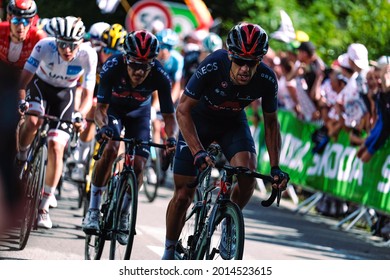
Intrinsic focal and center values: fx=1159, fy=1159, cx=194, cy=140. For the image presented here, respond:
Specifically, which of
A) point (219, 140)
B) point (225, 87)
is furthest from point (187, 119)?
point (219, 140)

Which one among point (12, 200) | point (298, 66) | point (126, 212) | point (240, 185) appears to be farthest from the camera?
point (298, 66)

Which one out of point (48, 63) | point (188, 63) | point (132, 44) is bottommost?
point (188, 63)

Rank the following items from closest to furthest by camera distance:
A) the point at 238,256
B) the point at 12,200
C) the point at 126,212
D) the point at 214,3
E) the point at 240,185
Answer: the point at 12,200 → the point at 238,256 → the point at 240,185 → the point at 126,212 → the point at 214,3

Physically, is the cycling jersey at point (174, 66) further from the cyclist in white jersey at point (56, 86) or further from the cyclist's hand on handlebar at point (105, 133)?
the cyclist's hand on handlebar at point (105, 133)

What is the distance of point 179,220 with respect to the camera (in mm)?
7340

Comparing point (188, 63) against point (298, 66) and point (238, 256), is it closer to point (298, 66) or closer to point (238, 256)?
point (298, 66)

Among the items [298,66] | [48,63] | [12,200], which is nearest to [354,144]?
[298,66]

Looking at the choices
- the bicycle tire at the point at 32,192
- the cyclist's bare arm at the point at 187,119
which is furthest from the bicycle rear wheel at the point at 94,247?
the cyclist's bare arm at the point at 187,119

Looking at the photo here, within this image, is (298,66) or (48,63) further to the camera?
(298,66)

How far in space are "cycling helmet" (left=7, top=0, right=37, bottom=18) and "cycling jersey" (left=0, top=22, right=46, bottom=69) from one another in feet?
0.96

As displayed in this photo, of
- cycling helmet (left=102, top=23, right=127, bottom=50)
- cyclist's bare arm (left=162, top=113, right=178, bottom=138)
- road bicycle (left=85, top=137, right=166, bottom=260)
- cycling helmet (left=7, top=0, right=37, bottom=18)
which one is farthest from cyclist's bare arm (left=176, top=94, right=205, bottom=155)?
cycling helmet (left=102, top=23, right=127, bottom=50)

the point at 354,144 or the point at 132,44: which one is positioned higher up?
the point at 132,44

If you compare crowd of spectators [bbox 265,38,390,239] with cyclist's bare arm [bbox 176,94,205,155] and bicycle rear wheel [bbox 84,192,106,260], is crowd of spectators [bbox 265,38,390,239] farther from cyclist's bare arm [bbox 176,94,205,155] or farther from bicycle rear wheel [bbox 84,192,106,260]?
cyclist's bare arm [bbox 176,94,205,155]
